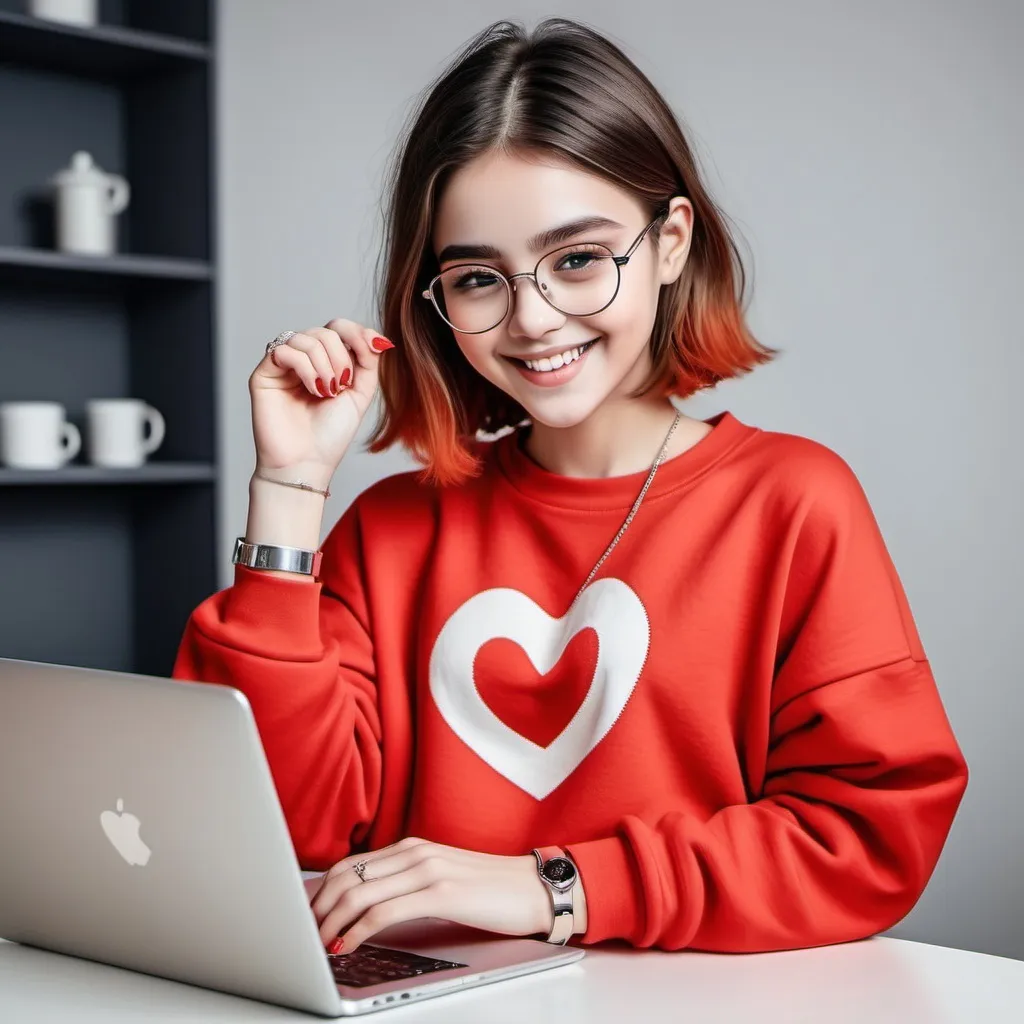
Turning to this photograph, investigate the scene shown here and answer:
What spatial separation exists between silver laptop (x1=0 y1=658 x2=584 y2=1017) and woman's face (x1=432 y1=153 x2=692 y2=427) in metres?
0.48

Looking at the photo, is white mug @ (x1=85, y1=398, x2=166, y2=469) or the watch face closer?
the watch face

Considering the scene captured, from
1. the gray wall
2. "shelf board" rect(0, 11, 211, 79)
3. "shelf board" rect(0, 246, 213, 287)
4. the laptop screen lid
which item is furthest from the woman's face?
"shelf board" rect(0, 11, 211, 79)

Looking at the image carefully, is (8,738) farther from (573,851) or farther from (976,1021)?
(976,1021)

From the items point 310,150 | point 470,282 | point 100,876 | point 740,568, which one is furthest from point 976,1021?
point 310,150

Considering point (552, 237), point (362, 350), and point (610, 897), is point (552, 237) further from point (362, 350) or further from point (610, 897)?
point (610, 897)

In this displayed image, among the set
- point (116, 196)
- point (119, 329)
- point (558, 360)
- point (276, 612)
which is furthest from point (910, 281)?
point (119, 329)

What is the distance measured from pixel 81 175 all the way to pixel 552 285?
5.08ft

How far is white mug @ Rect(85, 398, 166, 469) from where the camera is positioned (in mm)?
2414

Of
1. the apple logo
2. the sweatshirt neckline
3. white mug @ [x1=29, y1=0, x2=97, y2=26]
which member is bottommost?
the apple logo

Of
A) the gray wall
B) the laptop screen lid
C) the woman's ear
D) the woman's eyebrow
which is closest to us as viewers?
the laptop screen lid

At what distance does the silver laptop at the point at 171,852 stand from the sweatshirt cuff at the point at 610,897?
3 centimetres

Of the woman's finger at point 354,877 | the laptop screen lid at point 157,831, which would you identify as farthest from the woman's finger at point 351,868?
the laptop screen lid at point 157,831

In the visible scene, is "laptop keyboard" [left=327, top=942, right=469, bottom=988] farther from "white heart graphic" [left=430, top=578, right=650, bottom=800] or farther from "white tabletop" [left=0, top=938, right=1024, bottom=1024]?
"white heart graphic" [left=430, top=578, right=650, bottom=800]

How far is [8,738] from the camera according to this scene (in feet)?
2.85
